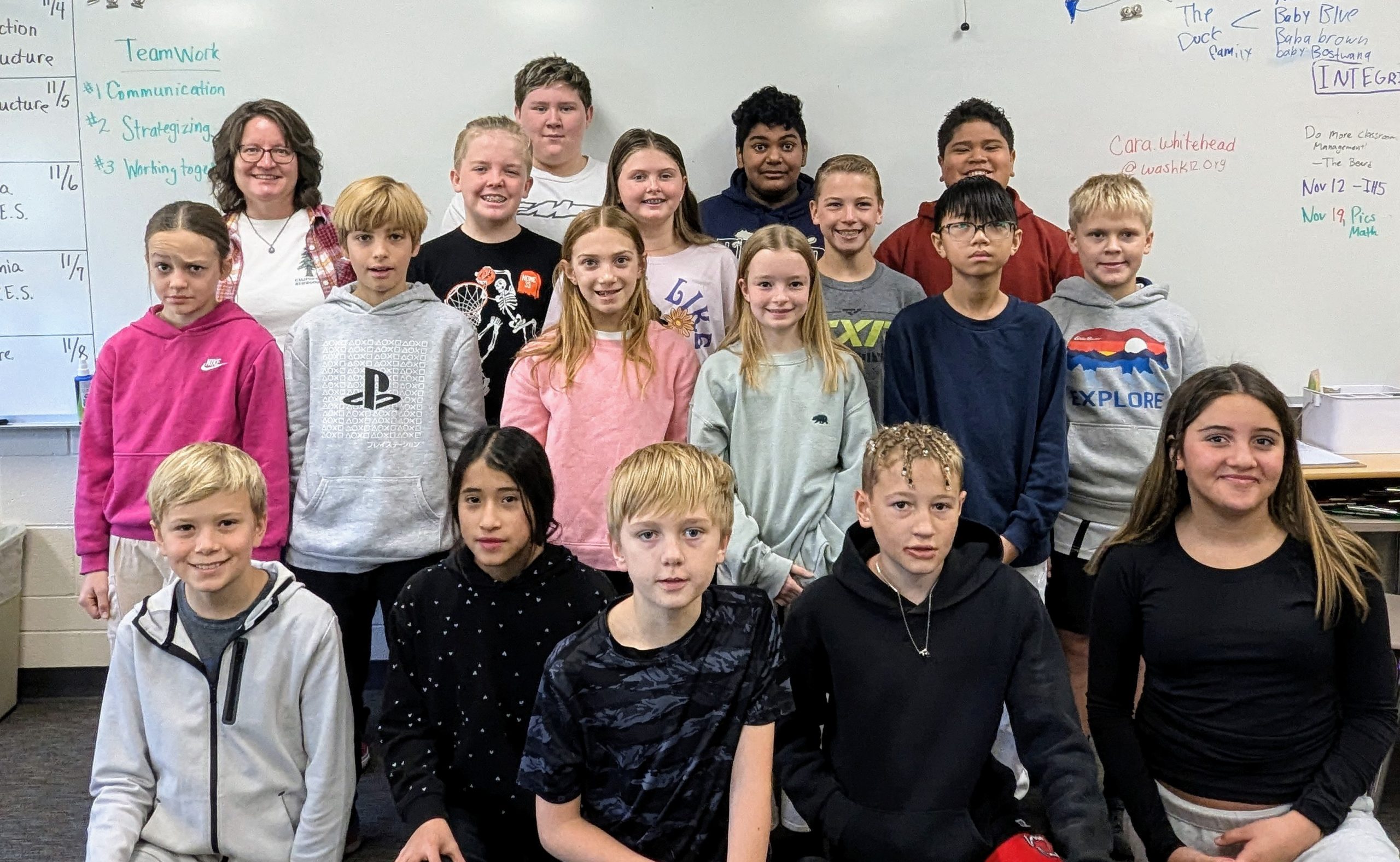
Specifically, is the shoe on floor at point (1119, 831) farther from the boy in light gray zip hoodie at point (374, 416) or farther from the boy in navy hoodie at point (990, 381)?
the boy in light gray zip hoodie at point (374, 416)

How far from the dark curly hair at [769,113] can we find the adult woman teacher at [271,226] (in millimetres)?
1161

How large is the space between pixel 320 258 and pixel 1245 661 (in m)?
2.16

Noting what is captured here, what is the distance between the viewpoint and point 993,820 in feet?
5.70

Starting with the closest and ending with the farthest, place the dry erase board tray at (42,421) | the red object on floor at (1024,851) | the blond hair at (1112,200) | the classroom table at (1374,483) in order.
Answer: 1. the red object on floor at (1024,851)
2. the blond hair at (1112,200)
3. the classroom table at (1374,483)
4. the dry erase board tray at (42,421)

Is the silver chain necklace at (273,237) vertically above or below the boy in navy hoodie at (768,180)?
below

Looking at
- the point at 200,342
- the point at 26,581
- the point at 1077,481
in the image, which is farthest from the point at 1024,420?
the point at 26,581

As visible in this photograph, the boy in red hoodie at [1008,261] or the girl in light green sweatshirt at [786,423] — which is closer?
the girl in light green sweatshirt at [786,423]

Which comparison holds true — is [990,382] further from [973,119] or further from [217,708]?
[217,708]

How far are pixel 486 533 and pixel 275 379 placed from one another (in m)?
0.85

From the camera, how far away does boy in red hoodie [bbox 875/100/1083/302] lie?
2.95 meters

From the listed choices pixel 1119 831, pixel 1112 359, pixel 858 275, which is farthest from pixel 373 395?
pixel 1119 831

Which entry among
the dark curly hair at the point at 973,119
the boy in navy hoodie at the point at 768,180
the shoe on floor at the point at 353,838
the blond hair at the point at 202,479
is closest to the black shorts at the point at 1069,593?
the boy in navy hoodie at the point at 768,180

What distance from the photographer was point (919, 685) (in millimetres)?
1743

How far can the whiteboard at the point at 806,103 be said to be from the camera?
3193 mm
